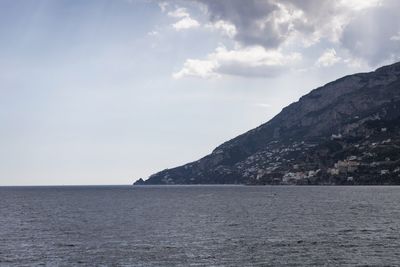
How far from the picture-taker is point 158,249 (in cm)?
9075

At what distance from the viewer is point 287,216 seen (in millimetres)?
159125

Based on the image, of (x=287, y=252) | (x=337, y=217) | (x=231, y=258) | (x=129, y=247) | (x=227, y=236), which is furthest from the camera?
(x=337, y=217)

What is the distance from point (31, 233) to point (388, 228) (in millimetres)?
87238

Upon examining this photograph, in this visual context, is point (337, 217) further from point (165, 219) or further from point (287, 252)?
point (287, 252)

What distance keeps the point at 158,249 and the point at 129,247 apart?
20.9 feet

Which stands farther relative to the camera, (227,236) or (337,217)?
(337,217)

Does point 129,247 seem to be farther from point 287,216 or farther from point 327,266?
point 287,216

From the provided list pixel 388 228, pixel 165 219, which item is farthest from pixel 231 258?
pixel 165 219

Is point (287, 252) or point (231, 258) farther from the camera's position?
point (287, 252)

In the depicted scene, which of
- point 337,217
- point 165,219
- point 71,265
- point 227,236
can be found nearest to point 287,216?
point 337,217

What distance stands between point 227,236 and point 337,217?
56.0 meters

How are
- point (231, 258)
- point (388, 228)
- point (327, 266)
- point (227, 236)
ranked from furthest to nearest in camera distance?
point (388, 228), point (227, 236), point (231, 258), point (327, 266)

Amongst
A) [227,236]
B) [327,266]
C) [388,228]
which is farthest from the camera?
[388,228]

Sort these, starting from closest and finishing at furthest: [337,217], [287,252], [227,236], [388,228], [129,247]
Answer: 1. [287,252]
2. [129,247]
3. [227,236]
4. [388,228]
5. [337,217]
